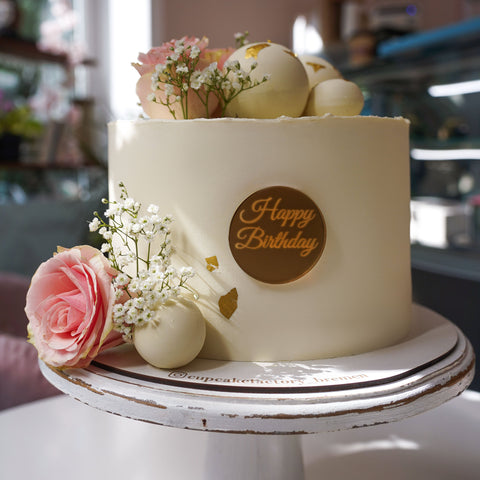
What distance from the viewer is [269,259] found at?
2.62 feet

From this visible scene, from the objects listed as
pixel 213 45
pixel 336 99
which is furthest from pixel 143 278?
pixel 213 45

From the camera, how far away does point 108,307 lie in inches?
29.7

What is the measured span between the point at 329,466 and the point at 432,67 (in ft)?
5.68

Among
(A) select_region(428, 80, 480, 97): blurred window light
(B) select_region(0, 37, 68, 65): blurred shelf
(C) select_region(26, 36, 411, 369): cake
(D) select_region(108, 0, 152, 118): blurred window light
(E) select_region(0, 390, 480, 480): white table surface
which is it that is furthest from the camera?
(D) select_region(108, 0, 152, 118): blurred window light

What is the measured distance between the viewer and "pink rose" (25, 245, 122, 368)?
2.46 ft

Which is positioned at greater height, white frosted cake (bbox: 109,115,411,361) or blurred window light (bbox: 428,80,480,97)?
blurred window light (bbox: 428,80,480,97)

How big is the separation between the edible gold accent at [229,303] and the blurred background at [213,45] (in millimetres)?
937

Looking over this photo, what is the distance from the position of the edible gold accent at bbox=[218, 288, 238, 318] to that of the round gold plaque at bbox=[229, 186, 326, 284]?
1.5 inches

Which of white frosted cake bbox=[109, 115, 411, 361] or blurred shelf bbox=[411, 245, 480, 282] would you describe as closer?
white frosted cake bbox=[109, 115, 411, 361]

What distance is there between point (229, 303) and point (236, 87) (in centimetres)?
30

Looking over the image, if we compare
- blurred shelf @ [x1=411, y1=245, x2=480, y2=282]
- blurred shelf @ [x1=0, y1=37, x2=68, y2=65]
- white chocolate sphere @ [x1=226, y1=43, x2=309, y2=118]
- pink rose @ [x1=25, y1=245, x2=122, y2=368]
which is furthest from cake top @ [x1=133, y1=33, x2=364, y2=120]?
blurred shelf @ [x1=0, y1=37, x2=68, y2=65]

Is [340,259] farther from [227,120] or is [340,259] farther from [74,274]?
[74,274]

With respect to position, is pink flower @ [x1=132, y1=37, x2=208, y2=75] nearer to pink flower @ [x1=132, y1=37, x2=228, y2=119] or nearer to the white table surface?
pink flower @ [x1=132, y1=37, x2=228, y2=119]

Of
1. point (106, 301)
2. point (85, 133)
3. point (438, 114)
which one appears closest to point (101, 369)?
point (106, 301)
